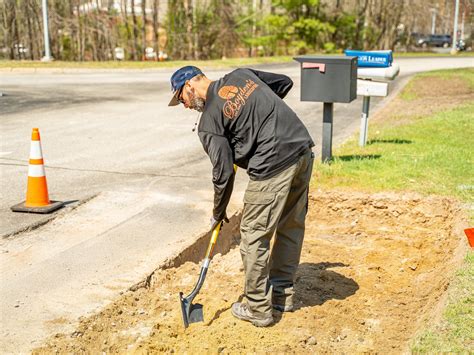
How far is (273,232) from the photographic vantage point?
4641 millimetres

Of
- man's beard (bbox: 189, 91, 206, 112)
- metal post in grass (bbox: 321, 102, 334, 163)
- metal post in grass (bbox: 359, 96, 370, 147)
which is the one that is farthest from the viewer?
metal post in grass (bbox: 359, 96, 370, 147)

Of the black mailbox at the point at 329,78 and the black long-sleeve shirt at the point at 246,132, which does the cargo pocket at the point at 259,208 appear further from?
the black mailbox at the point at 329,78

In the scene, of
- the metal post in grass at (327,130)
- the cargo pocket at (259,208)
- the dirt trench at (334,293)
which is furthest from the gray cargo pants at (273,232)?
the metal post in grass at (327,130)

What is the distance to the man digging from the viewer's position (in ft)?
14.4

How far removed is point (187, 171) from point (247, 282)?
490 cm

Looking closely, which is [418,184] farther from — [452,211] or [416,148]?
[416,148]

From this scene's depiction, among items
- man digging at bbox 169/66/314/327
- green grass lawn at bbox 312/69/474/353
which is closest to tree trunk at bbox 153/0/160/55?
green grass lawn at bbox 312/69/474/353

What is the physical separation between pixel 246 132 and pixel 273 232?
0.74 meters

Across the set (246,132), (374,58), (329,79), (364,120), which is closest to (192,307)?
(246,132)

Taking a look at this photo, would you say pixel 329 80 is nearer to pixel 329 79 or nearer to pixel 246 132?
pixel 329 79

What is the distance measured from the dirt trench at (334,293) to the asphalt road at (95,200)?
307 millimetres

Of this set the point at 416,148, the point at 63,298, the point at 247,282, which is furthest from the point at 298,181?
the point at 416,148

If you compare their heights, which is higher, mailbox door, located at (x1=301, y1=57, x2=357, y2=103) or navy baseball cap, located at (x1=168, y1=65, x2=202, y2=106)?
navy baseball cap, located at (x1=168, y1=65, x2=202, y2=106)

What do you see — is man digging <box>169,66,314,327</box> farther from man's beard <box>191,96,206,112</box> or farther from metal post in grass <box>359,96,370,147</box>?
metal post in grass <box>359,96,370,147</box>
